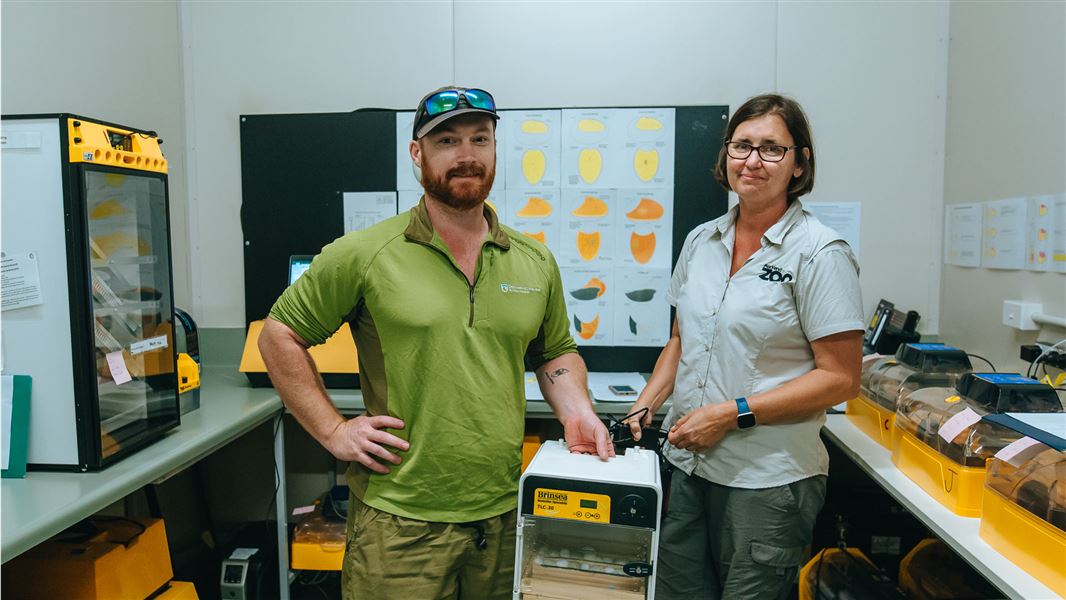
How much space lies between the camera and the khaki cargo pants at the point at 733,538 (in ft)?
5.48

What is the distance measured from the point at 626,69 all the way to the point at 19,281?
228cm

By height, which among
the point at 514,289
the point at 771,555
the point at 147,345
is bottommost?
the point at 771,555

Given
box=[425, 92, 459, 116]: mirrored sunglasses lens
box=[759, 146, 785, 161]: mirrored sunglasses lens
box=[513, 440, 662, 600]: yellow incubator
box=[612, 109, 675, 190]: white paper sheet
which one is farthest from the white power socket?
box=[425, 92, 459, 116]: mirrored sunglasses lens

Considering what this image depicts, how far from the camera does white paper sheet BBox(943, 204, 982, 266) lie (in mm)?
2529

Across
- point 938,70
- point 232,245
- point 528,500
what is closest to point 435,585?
point 528,500

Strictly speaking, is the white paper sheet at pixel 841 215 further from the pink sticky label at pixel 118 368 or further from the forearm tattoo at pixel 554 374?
the pink sticky label at pixel 118 368

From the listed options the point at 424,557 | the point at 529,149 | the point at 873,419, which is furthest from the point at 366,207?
the point at 873,419

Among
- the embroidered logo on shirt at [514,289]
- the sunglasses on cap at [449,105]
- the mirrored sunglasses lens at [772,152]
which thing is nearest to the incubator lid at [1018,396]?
the mirrored sunglasses lens at [772,152]

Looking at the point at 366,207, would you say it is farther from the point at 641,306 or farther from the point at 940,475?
the point at 940,475

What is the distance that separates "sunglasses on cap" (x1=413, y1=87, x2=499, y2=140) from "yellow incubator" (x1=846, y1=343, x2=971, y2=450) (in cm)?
152

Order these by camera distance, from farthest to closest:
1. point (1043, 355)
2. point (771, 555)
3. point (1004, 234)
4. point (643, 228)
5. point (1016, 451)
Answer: point (643, 228)
point (1004, 234)
point (1043, 355)
point (771, 555)
point (1016, 451)

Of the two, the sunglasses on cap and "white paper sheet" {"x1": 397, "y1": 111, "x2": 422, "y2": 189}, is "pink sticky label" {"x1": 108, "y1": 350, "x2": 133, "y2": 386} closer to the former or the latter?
the sunglasses on cap

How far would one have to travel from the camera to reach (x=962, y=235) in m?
2.64

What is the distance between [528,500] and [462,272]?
1.73 ft
